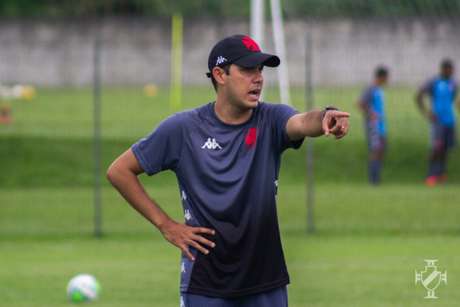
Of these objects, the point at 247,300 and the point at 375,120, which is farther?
the point at 375,120

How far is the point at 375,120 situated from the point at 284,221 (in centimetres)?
462

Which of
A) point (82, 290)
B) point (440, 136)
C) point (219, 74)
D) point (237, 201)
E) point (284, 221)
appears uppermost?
point (219, 74)

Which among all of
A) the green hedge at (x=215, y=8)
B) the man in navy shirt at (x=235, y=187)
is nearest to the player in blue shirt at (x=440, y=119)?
the green hedge at (x=215, y=8)

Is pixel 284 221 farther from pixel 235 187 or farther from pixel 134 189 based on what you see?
pixel 235 187

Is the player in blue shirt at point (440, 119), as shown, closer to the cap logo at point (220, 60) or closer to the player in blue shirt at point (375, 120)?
the player in blue shirt at point (375, 120)

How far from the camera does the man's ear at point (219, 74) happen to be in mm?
6891

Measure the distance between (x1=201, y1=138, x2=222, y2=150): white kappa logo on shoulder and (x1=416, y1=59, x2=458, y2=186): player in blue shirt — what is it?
16238 mm

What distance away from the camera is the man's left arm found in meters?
6.31

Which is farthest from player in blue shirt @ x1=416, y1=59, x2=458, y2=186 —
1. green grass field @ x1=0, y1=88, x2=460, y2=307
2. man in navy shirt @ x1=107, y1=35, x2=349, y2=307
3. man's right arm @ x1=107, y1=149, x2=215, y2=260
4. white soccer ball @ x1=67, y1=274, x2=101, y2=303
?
man in navy shirt @ x1=107, y1=35, x2=349, y2=307

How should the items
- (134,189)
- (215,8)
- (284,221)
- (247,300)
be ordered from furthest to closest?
(215,8)
(284,221)
(134,189)
(247,300)

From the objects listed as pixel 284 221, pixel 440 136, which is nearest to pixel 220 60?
pixel 284 221

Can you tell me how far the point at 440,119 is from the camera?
75.2 ft

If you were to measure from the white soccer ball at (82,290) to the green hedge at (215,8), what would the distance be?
821 inches

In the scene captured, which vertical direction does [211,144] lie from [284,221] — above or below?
above
